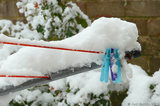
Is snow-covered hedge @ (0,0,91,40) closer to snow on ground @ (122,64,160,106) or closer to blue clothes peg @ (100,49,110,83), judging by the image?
snow on ground @ (122,64,160,106)

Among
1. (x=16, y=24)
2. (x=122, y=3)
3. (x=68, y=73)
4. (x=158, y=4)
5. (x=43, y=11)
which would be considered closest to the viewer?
(x=68, y=73)

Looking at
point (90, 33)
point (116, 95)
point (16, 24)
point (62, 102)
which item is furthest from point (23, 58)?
point (16, 24)

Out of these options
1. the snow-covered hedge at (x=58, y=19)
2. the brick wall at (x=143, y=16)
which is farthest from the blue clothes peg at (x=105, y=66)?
the brick wall at (x=143, y=16)

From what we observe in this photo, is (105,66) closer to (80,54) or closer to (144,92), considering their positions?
(80,54)

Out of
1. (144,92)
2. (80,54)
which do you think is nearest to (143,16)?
(144,92)

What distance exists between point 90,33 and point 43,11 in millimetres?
953

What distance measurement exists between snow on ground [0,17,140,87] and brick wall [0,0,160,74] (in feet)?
3.94

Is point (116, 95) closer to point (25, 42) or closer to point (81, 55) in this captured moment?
point (81, 55)

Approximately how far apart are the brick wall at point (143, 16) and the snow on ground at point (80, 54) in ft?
3.94

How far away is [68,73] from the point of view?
73cm

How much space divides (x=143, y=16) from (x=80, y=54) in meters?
1.32

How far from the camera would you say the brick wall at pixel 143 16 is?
1.85 metres

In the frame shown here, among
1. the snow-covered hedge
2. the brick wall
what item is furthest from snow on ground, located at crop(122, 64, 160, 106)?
the snow-covered hedge

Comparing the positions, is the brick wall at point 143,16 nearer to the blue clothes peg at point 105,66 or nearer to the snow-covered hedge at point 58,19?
the snow-covered hedge at point 58,19
